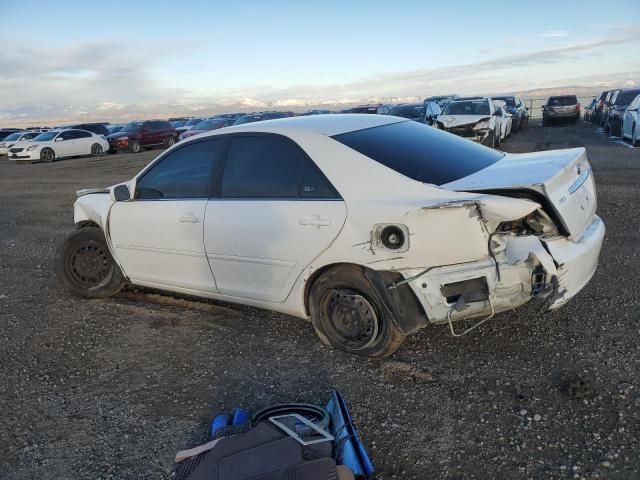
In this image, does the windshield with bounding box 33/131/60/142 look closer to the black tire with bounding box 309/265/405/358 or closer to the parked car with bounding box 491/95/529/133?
the parked car with bounding box 491/95/529/133

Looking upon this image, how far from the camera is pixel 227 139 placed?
4254 millimetres

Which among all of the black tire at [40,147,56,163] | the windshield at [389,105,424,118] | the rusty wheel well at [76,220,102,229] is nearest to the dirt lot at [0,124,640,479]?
the rusty wheel well at [76,220,102,229]

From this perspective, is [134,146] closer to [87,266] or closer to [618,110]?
[618,110]

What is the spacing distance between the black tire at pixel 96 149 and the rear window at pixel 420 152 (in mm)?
26427

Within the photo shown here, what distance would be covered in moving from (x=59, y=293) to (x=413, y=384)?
12.9ft

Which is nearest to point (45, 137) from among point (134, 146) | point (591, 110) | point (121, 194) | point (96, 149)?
point (96, 149)

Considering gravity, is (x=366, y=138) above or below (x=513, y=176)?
above

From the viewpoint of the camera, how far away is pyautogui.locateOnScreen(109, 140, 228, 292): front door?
14.2 feet

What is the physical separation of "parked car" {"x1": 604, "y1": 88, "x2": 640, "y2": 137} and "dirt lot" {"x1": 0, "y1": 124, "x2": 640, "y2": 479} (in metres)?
16.3

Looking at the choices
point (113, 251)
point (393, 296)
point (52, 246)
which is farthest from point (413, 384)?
point (52, 246)

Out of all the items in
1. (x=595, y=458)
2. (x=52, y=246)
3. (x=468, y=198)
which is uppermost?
(x=468, y=198)

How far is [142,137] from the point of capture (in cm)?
2850

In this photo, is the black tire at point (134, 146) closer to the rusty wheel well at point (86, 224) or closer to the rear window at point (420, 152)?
the rusty wheel well at point (86, 224)

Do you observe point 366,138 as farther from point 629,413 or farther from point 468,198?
point 629,413
